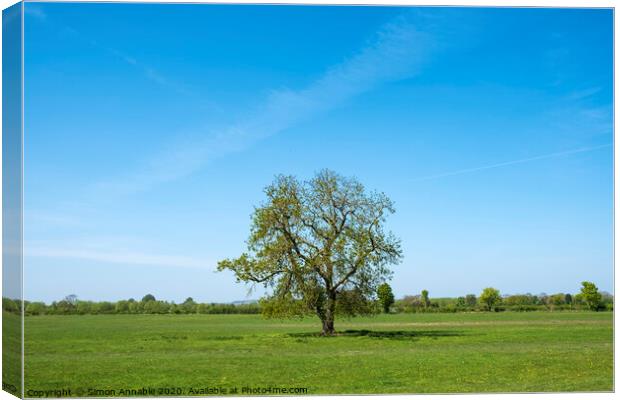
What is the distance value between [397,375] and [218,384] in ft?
14.6

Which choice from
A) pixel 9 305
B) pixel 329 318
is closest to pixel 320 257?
pixel 329 318

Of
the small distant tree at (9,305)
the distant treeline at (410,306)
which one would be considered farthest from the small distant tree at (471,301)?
the small distant tree at (9,305)

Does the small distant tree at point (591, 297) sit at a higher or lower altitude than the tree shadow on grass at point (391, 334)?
higher

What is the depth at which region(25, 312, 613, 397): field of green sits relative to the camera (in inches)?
631

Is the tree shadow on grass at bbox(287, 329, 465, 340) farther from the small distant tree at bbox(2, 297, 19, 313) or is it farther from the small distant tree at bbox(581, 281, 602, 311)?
the small distant tree at bbox(2, 297, 19, 313)

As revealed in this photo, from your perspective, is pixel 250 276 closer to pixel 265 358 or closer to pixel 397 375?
pixel 265 358

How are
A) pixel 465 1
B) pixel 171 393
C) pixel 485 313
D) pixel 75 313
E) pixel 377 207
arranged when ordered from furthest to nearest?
pixel 485 313
pixel 75 313
pixel 377 207
pixel 465 1
pixel 171 393

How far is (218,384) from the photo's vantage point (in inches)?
631

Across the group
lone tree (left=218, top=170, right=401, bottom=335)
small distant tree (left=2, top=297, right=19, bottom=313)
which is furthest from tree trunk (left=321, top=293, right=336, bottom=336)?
small distant tree (left=2, top=297, right=19, bottom=313)

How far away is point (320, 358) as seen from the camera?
65.6 feet

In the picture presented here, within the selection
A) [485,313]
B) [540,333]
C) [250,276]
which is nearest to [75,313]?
[250,276]

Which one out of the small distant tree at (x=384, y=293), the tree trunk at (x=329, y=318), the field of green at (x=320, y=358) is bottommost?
the field of green at (x=320, y=358)

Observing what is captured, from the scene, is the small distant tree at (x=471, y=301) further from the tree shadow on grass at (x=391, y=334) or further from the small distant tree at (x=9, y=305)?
the small distant tree at (x=9, y=305)

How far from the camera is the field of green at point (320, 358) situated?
16.0 meters
